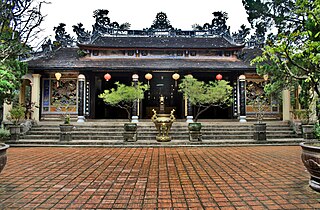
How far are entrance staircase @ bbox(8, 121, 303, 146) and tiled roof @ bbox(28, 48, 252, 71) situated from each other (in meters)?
3.39

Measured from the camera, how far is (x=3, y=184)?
3951 millimetres

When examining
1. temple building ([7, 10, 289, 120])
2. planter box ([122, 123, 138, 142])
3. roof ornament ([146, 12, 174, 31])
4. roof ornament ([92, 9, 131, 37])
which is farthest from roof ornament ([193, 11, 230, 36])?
planter box ([122, 123, 138, 142])

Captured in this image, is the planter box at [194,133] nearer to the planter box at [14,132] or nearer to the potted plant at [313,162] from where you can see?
the potted plant at [313,162]

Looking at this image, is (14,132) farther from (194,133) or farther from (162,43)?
(162,43)

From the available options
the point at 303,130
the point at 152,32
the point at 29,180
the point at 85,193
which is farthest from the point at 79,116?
the point at 303,130

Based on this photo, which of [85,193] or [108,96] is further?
[108,96]

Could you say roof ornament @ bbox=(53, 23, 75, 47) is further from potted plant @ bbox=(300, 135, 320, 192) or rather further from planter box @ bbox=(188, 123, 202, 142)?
potted plant @ bbox=(300, 135, 320, 192)

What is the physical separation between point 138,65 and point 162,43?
3.15 meters

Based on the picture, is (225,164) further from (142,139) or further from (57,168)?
(142,139)

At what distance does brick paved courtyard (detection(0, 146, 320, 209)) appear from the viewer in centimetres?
314

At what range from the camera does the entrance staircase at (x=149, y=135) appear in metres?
9.22

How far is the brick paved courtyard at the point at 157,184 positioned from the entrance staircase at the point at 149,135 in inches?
124

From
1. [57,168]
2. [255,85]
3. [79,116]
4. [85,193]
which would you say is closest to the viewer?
[85,193]

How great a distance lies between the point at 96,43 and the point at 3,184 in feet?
41.3
